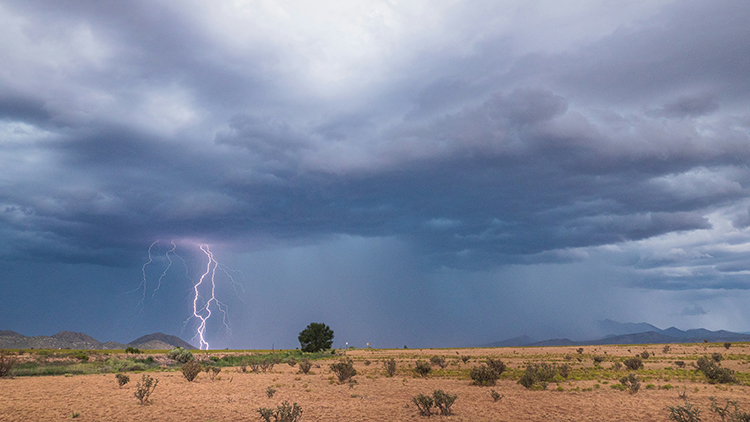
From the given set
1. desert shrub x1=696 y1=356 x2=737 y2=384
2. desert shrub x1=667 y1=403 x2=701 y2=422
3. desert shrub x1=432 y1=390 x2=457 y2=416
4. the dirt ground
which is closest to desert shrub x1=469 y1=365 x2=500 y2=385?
the dirt ground

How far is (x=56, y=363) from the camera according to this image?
1709 inches

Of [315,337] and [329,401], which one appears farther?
[315,337]

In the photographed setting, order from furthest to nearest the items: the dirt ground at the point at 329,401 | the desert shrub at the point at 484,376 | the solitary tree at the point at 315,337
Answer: the solitary tree at the point at 315,337 → the desert shrub at the point at 484,376 → the dirt ground at the point at 329,401

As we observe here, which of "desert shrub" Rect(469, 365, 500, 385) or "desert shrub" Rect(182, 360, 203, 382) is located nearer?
→ "desert shrub" Rect(469, 365, 500, 385)

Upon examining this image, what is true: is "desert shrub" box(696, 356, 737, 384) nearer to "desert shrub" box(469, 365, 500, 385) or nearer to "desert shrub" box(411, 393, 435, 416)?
"desert shrub" box(469, 365, 500, 385)

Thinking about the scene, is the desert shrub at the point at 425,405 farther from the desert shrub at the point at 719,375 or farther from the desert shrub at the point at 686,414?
the desert shrub at the point at 719,375

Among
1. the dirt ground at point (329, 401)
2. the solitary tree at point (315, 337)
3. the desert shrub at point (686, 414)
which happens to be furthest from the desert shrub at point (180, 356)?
the desert shrub at point (686, 414)

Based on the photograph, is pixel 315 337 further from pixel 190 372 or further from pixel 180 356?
pixel 190 372

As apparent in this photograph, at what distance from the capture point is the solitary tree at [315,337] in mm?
96500

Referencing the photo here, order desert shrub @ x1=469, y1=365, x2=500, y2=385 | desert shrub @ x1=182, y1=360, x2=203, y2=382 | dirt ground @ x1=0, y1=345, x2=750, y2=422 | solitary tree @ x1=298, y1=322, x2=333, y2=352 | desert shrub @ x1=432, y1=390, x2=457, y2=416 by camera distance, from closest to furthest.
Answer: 1. dirt ground @ x1=0, y1=345, x2=750, y2=422
2. desert shrub @ x1=432, y1=390, x2=457, y2=416
3. desert shrub @ x1=469, y1=365, x2=500, y2=385
4. desert shrub @ x1=182, y1=360, x2=203, y2=382
5. solitary tree @ x1=298, y1=322, x2=333, y2=352

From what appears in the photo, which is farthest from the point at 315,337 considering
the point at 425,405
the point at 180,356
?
the point at 425,405

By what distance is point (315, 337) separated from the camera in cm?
9788

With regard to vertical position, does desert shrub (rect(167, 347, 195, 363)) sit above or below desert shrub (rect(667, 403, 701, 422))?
below

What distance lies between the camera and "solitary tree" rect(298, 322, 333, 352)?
317 ft
